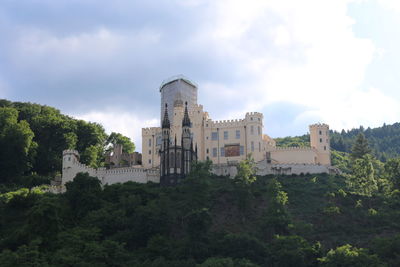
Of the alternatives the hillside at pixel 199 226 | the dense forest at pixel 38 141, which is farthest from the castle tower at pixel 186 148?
the dense forest at pixel 38 141

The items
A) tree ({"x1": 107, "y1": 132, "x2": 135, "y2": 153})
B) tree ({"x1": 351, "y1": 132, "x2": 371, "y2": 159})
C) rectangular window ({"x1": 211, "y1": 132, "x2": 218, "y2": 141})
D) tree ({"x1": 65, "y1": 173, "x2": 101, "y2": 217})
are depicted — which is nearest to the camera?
tree ({"x1": 65, "y1": 173, "x2": 101, "y2": 217})

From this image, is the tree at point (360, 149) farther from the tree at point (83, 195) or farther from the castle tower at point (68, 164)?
the castle tower at point (68, 164)

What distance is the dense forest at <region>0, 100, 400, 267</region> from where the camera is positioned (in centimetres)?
5478

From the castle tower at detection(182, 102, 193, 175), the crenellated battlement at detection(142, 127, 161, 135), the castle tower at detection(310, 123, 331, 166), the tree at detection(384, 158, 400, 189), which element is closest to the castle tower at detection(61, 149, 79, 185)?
the crenellated battlement at detection(142, 127, 161, 135)

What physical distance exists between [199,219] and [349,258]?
49.3 ft

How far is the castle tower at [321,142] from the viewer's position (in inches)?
3546

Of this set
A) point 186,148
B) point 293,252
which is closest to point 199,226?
point 293,252

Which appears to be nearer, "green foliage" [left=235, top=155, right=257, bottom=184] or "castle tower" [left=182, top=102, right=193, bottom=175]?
→ "green foliage" [left=235, top=155, right=257, bottom=184]

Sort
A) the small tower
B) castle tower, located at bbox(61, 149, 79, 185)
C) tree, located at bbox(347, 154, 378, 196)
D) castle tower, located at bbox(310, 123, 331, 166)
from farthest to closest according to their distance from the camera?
castle tower, located at bbox(310, 123, 331, 166), castle tower, located at bbox(61, 149, 79, 185), the small tower, tree, located at bbox(347, 154, 378, 196)

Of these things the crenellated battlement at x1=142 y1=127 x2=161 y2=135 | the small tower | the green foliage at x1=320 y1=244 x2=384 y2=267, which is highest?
the crenellated battlement at x1=142 y1=127 x2=161 y2=135

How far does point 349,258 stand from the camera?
174 feet

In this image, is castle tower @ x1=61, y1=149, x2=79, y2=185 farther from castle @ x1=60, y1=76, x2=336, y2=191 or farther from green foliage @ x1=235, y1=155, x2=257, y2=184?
green foliage @ x1=235, y1=155, x2=257, y2=184

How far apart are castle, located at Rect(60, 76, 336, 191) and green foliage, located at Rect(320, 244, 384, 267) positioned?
27.7 metres

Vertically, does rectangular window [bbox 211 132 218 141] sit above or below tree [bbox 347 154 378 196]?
above
